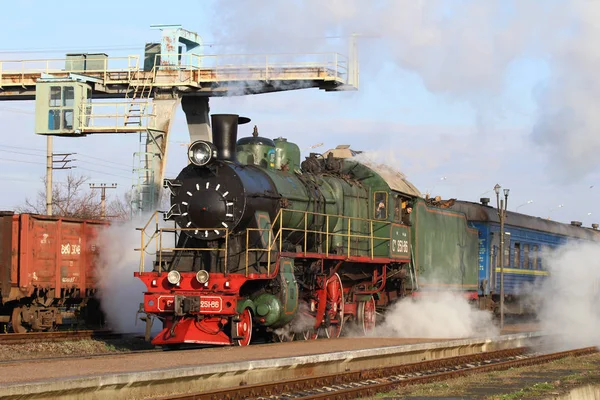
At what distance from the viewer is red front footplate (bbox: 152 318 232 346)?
55.9 feet

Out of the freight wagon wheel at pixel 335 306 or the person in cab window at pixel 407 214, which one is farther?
the person in cab window at pixel 407 214

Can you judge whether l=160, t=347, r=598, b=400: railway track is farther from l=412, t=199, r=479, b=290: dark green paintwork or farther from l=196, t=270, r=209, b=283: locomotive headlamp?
l=412, t=199, r=479, b=290: dark green paintwork

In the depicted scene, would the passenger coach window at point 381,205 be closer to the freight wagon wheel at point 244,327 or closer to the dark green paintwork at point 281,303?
the dark green paintwork at point 281,303

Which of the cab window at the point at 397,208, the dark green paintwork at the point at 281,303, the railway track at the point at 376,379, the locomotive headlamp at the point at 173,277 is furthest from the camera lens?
the cab window at the point at 397,208

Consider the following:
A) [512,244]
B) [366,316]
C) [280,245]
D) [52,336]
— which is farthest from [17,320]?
[512,244]

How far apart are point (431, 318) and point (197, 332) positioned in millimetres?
9173

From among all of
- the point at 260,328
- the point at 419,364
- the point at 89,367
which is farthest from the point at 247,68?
the point at 89,367

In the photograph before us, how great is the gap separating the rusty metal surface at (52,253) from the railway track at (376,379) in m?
11.1

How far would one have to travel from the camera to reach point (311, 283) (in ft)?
63.8

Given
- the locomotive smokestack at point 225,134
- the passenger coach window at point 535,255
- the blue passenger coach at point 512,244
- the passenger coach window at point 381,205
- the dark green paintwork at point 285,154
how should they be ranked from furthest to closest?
the passenger coach window at point 535,255, the blue passenger coach at point 512,244, the passenger coach window at point 381,205, the dark green paintwork at point 285,154, the locomotive smokestack at point 225,134

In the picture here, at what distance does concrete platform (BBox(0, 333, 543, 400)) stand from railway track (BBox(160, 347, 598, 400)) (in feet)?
1.81

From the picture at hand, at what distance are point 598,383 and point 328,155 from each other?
10024mm

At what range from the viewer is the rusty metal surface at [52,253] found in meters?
22.2

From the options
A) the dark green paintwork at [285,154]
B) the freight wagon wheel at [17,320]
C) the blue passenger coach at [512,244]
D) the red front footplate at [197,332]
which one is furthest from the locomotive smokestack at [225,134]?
the blue passenger coach at [512,244]
